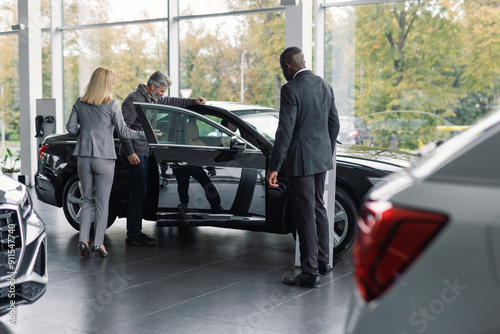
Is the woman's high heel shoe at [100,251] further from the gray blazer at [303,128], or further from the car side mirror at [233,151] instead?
the gray blazer at [303,128]

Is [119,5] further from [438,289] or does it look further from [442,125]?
[438,289]

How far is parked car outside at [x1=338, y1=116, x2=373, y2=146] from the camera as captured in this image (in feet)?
35.9

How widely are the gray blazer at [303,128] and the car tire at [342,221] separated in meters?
0.86

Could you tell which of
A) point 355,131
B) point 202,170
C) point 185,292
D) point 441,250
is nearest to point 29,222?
point 185,292

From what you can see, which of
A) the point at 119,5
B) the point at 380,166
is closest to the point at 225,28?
the point at 119,5

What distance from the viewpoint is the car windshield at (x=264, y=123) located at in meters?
6.64

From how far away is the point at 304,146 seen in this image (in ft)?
17.4

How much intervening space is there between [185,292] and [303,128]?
1.60 meters

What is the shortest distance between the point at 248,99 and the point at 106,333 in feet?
27.2

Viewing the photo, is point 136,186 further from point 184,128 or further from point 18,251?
point 18,251

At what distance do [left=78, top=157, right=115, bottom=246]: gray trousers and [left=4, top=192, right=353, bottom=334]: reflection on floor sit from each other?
0.33 metres

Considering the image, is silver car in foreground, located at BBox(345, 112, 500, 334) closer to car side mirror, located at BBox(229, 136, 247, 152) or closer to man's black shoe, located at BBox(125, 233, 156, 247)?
car side mirror, located at BBox(229, 136, 247, 152)

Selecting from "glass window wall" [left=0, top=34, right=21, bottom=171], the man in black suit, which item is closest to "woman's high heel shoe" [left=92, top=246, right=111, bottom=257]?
the man in black suit

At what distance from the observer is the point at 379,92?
35.2ft
